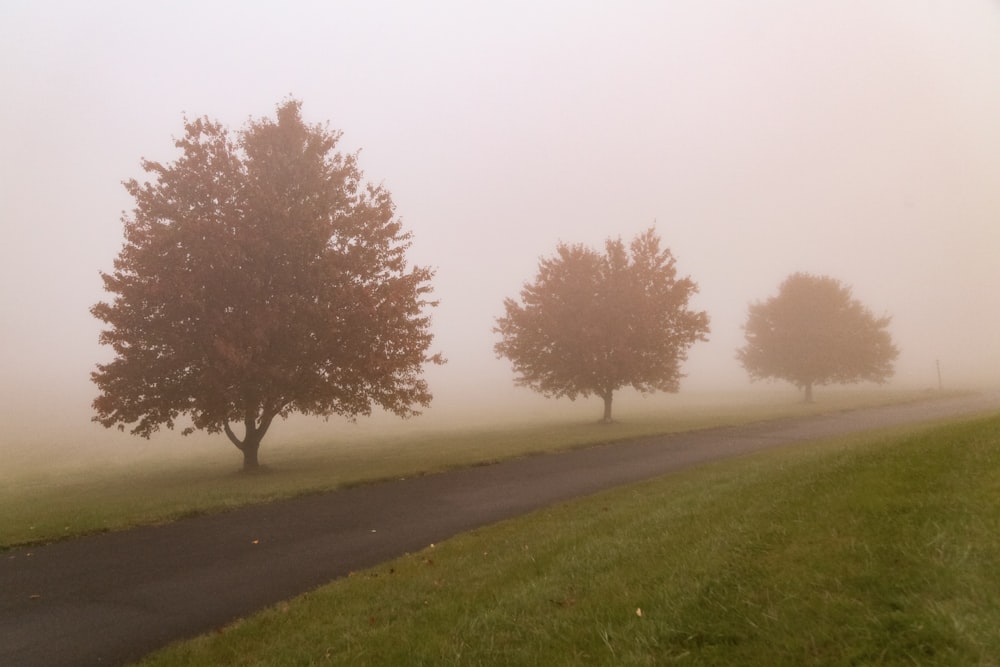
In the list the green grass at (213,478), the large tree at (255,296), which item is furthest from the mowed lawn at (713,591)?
the large tree at (255,296)

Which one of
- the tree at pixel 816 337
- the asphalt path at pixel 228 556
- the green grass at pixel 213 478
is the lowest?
the asphalt path at pixel 228 556

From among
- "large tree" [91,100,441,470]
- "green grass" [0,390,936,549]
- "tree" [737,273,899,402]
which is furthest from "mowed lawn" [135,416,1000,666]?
"tree" [737,273,899,402]

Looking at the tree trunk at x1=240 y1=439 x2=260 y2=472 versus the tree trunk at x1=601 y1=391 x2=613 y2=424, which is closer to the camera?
the tree trunk at x1=240 y1=439 x2=260 y2=472

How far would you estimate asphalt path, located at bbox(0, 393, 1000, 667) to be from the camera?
6.65 metres

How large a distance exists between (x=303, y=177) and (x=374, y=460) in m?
9.40

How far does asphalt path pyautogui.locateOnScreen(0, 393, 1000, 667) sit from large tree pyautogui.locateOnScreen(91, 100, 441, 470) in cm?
555

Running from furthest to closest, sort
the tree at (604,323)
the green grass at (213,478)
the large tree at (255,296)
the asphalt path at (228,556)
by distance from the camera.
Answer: the tree at (604,323)
the large tree at (255,296)
the green grass at (213,478)
the asphalt path at (228,556)

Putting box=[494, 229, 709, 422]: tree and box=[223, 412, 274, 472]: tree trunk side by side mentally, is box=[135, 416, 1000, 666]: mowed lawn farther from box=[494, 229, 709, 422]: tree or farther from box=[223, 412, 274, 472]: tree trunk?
box=[494, 229, 709, 422]: tree

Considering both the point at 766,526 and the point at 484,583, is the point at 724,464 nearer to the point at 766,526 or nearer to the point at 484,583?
the point at 766,526

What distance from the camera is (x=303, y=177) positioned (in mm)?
20750

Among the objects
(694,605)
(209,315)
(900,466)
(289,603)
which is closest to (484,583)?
(289,603)

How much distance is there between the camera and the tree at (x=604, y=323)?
31875 millimetres

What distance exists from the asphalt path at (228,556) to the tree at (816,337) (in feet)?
120

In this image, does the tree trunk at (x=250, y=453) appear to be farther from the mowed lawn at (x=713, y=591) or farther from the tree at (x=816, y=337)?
the tree at (x=816, y=337)
